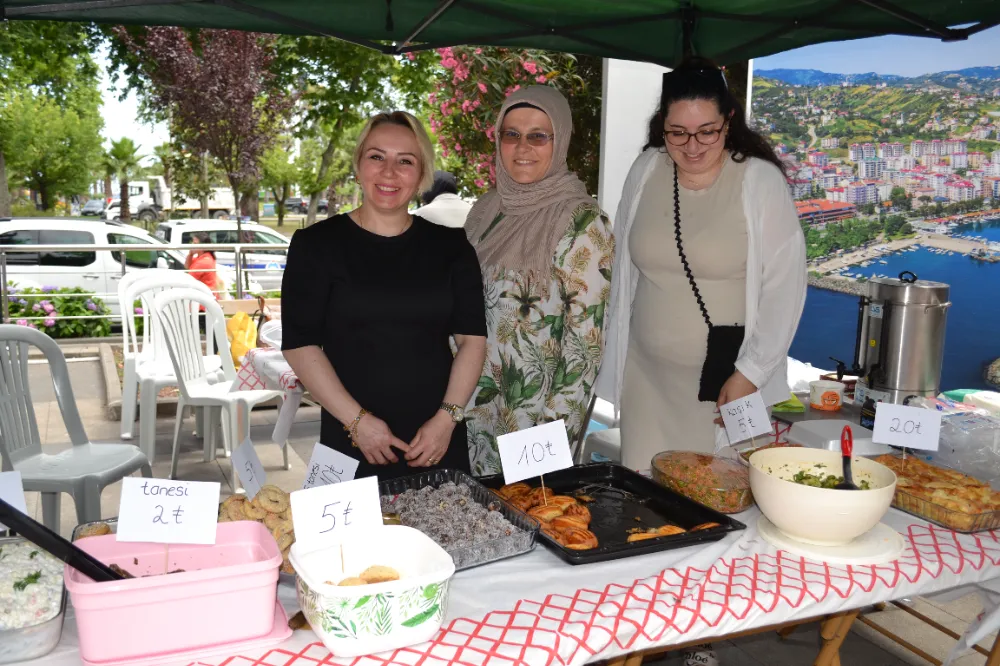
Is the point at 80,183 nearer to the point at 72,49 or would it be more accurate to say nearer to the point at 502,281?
the point at 72,49

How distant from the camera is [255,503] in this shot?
1318 mm

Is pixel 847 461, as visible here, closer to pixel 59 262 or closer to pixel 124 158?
pixel 59 262

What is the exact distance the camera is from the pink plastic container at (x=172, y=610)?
104 centimetres

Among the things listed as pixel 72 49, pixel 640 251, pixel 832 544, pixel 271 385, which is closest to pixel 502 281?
pixel 640 251

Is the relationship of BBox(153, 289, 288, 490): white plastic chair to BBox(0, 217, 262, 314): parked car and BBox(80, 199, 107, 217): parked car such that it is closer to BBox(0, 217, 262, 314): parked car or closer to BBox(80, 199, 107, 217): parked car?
BBox(0, 217, 262, 314): parked car

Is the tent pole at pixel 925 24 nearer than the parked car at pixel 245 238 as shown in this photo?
Yes

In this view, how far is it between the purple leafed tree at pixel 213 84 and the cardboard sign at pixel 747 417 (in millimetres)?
9617

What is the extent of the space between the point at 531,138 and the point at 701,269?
1.68ft

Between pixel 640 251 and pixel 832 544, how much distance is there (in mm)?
902

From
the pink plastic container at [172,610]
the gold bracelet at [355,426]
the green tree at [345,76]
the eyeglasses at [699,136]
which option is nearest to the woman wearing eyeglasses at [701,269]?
the eyeglasses at [699,136]

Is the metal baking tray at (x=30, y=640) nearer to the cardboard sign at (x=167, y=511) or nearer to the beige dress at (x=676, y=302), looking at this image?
the cardboard sign at (x=167, y=511)

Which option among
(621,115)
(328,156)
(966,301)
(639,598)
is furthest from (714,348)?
(328,156)

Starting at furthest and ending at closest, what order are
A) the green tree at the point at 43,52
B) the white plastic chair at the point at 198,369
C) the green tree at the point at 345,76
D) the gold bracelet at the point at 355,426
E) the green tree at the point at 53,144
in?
the green tree at the point at 53,144 < the green tree at the point at 345,76 < the green tree at the point at 43,52 < the white plastic chair at the point at 198,369 < the gold bracelet at the point at 355,426

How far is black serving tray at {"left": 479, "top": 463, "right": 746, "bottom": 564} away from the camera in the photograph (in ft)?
4.55
